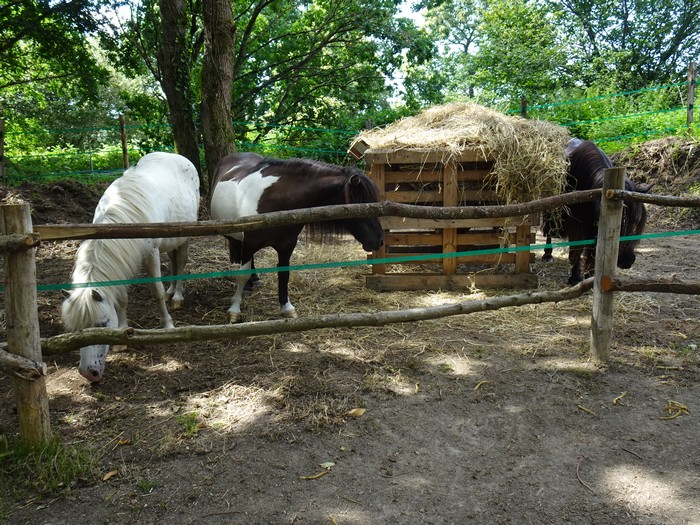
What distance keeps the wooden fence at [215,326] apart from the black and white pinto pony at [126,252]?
2.25 ft

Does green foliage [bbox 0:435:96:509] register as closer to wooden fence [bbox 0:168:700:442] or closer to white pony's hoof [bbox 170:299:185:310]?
wooden fence [bbox 0:168:700:442]

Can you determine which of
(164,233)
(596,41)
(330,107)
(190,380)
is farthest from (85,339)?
(596,41)

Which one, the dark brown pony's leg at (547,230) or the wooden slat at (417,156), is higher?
the wooden slat at (417,156)

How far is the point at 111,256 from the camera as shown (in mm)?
3426

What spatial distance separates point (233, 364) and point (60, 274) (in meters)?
3.40

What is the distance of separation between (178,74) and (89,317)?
7.47 meters

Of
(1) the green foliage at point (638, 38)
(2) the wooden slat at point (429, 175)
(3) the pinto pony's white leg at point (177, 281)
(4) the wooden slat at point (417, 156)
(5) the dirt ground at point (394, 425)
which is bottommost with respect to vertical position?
(5) the dirt ground at point (394, 425)

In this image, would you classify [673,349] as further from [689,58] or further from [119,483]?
[689,58]

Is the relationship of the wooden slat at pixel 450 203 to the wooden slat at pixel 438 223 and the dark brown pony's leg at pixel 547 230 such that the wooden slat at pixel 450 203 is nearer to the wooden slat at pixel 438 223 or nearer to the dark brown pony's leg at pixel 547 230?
the wooden slat at pixel 438 223

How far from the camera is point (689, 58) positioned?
934 inches

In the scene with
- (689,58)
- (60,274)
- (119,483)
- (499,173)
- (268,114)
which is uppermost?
(689,58)

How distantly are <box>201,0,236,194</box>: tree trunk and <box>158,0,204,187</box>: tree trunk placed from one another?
5.40 ft

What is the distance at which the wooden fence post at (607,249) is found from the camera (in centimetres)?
329

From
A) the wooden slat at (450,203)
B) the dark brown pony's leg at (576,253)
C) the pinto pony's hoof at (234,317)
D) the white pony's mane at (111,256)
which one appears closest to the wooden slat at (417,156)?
the wooden slat at (450,203)
